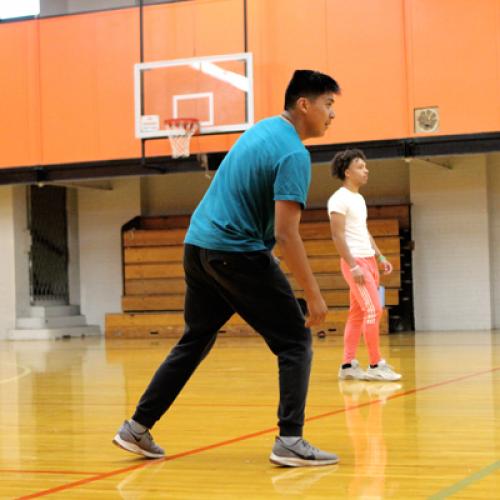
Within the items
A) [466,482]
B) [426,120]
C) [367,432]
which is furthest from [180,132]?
[466,482]

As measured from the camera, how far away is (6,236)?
1816cm

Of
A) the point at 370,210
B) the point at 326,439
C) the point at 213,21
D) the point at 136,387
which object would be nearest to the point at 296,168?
the point at 326,439

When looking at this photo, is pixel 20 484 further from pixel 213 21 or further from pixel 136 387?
pixel 213 21

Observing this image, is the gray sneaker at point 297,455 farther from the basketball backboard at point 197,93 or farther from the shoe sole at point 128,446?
the basketball backboard at point 197,93

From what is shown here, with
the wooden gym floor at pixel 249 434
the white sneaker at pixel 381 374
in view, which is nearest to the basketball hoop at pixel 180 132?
the wooden gym floor at pixel 249 434

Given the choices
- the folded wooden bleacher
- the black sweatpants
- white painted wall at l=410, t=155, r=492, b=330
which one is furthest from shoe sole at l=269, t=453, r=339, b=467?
white painted wall at l=410, t=155, r=492, b=330

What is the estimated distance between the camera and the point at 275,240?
409cm

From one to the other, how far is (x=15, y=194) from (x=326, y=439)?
14.4 metres

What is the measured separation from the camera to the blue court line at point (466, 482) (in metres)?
3.38

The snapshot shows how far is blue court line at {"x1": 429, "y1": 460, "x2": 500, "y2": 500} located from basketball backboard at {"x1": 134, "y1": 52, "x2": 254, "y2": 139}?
36.5 ft

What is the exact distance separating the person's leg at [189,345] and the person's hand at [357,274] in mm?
3110

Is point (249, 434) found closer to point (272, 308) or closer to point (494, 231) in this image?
point (272, 308)

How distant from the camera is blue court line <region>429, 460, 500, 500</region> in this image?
3375 mm

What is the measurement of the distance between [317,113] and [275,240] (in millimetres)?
567
